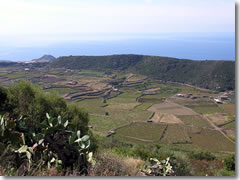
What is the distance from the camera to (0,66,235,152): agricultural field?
2495 centimetres

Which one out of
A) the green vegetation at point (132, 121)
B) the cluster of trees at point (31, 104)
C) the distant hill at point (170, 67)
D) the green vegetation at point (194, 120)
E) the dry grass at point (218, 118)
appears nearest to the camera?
the green vegetation at point (132, 121)

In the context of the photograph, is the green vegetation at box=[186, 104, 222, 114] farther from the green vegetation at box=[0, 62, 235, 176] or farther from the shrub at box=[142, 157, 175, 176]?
the shrub at box=[142, 157, 175, 176]

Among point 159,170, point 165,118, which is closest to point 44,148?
point 159,170

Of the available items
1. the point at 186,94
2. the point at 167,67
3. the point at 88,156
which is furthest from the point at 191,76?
the point at 88,156

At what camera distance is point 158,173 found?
3.50m

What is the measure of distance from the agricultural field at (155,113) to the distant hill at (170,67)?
200 inches

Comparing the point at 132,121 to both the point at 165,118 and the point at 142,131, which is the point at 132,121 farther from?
the point at 165,118

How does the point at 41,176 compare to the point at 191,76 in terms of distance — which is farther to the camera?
the point at 191,76

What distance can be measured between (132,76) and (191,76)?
18.8 meters

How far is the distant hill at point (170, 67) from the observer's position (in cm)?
5291

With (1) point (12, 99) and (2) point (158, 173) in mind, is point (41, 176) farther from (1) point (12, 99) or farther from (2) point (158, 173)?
(1) point (12, 99)

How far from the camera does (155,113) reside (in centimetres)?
3512

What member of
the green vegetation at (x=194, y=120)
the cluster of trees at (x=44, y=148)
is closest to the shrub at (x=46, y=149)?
the cluster of trees at (x=44, y=148)

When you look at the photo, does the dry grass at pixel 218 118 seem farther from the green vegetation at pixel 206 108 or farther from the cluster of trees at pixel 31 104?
the cluster of trees at pixel 31 104
